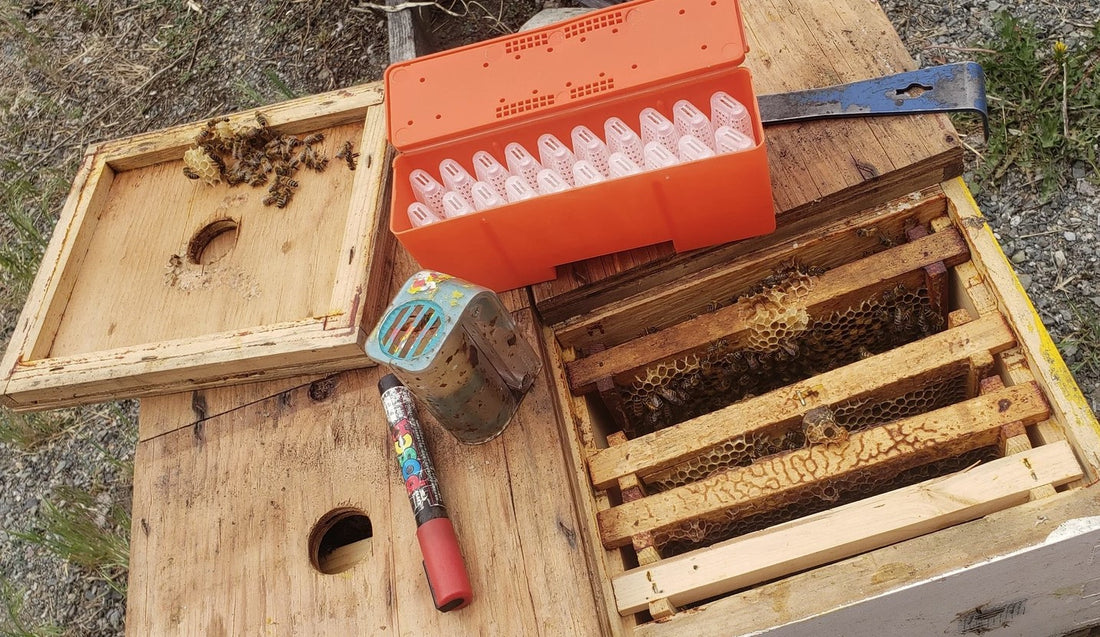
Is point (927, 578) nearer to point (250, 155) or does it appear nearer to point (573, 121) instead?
point (573, 121)

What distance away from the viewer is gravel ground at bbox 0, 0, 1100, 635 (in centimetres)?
282

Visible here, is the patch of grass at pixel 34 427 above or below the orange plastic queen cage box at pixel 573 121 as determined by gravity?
above

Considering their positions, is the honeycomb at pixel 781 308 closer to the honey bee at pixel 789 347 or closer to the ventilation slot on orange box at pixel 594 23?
the honey bee at pixel 789 347

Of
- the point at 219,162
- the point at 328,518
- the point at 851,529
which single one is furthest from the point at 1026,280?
the point at 219,162

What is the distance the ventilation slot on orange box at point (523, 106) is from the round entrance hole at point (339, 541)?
1.04 meters

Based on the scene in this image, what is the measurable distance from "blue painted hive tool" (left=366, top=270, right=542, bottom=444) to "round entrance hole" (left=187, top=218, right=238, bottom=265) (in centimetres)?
85

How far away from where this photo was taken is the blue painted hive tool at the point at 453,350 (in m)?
1.62

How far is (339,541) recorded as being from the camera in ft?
7.61

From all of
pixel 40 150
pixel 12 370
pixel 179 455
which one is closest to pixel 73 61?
pixel 40 150

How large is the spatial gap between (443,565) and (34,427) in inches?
104

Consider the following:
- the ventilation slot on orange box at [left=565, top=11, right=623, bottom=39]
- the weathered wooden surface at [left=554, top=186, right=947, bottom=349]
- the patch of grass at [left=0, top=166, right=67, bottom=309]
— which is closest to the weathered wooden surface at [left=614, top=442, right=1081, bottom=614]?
the weathered wooden surface at [left=554, top=186, right=947, bottom=349]

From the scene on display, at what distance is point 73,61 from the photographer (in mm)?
4422

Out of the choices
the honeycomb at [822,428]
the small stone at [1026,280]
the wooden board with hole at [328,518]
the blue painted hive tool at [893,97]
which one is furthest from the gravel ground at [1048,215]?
the wooden board with hole at [328,518]

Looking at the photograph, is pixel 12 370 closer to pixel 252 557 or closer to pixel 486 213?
pixel 252 557
